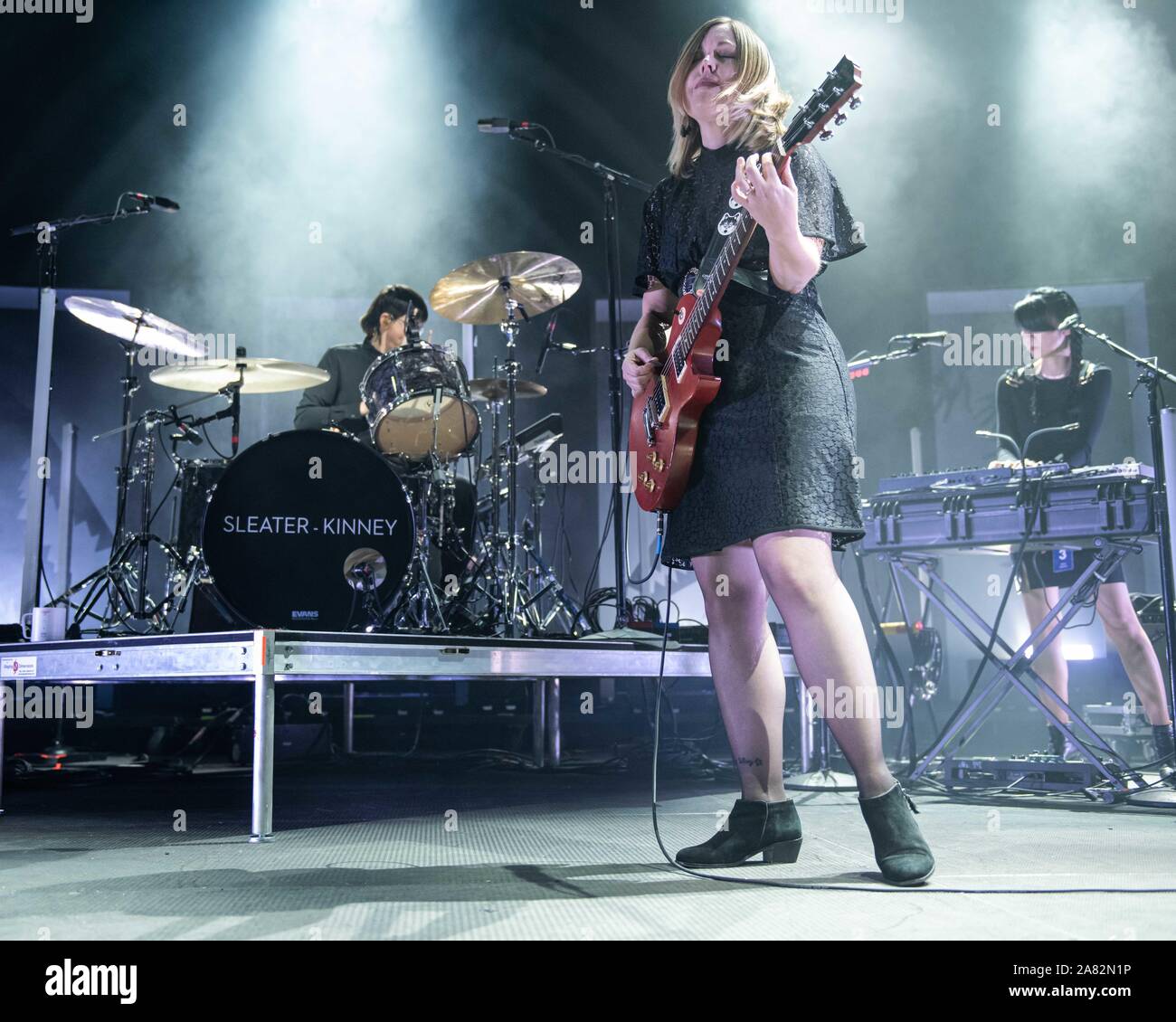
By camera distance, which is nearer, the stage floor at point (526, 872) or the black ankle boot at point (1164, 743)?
the stage floor at point (526, 872)

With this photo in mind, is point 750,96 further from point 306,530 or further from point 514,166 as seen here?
point 514,166

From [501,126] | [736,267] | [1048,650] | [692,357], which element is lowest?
[1048,650]

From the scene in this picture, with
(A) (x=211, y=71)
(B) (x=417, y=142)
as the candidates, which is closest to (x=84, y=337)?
(A) (x=211, y=71)

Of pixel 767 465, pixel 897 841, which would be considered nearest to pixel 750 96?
pixel 767 465

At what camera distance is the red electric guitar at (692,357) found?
5.94ft

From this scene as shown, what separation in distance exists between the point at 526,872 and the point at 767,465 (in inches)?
33.3

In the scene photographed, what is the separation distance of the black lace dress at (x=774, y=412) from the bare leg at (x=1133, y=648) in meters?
1.89

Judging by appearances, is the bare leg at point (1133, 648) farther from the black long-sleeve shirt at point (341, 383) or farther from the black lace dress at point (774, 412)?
the black long-sleeve shirt at point (341, 383)

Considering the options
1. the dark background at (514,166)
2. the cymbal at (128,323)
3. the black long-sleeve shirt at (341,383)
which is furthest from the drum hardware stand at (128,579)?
the dark background at (514,166)

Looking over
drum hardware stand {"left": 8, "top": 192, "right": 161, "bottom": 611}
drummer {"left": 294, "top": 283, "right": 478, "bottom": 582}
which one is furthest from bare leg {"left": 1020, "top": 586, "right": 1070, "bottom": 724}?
drum hardware stand {"left": 8, "top": 192, "right": 161, "bottom": 611}

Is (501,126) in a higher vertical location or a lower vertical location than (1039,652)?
higher

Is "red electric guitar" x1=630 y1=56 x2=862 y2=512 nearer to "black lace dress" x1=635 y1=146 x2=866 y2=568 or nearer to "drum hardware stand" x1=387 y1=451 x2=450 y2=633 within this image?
"black lace dress" x1=635 y1=146 x2=866 y2=568

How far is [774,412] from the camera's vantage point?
76.0 inches
